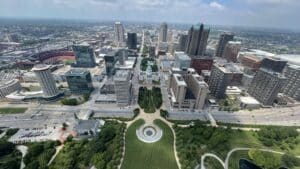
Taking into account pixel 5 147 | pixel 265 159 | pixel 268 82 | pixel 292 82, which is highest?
pixel 268 82

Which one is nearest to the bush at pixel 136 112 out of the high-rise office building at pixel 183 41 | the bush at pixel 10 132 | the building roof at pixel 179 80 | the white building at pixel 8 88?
the building roof at pixel 179 80

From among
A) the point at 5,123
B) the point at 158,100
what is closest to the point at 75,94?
the point at 5,123

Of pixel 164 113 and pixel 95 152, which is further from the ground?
pixel 164 113

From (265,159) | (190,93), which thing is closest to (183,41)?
(190,93)

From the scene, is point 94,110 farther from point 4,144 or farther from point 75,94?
point 4,144

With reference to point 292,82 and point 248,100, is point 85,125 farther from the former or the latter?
point 292,82
